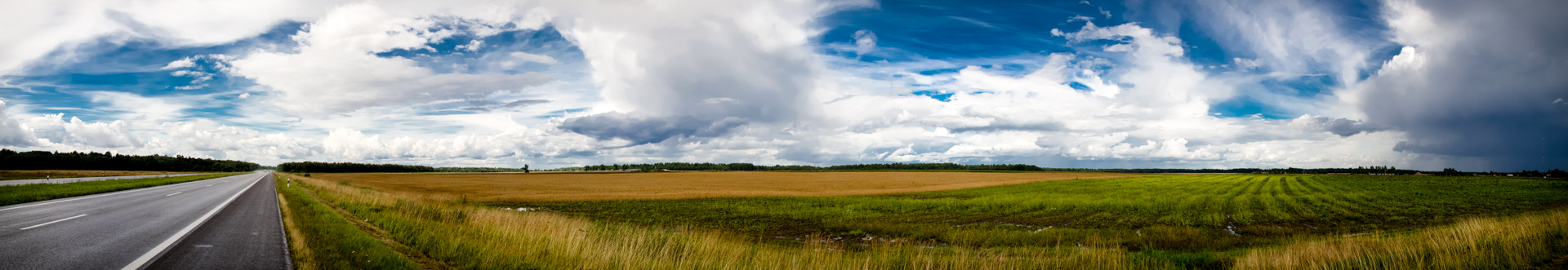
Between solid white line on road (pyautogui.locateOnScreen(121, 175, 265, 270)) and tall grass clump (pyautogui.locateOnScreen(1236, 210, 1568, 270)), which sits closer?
solid white line on road (pyautogui.locateOnScreen(121, 175, 265, 270))

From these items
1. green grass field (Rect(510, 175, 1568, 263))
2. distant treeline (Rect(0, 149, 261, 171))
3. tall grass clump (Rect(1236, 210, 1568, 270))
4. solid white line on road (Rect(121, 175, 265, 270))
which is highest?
distant treeline (Rect(0, 149, 261, 171))

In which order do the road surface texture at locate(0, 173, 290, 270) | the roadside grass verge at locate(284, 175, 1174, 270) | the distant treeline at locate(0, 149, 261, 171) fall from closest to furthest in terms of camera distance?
the road surface texture at locate(0, 173, 290, 270)
the roadside grass verge at locate(284, 175, 1174, 270)
the distant treeline at locate(0, 149, 261, 171)

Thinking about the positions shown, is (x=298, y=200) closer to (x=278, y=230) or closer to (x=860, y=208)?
(x=278, y=230)

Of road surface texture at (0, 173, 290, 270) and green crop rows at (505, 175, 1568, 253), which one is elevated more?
road surface texture at (0, 173, 290, 270)

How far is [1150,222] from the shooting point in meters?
22.6

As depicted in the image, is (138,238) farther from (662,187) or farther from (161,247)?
(662,187)

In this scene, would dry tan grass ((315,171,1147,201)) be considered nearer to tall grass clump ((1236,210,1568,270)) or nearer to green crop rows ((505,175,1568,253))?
green crop rows ((505,175,1568,253))

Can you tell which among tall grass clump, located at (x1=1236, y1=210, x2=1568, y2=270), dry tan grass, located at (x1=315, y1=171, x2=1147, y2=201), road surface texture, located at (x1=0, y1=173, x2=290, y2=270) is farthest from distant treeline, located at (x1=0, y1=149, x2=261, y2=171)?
tall grass clump, located at (x1=1236, y1=210, x2=1568, y2=270)

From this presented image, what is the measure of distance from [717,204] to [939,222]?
15047 mm

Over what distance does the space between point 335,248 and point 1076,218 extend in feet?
82.0

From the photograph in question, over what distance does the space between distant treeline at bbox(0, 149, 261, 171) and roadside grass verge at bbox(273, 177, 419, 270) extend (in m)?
131

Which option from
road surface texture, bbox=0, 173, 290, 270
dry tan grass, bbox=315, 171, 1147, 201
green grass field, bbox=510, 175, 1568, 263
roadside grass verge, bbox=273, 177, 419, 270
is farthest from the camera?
dry tan grass, bbox=315, 171, 1147, 201

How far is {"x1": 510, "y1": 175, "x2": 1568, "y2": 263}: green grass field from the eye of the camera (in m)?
18.2

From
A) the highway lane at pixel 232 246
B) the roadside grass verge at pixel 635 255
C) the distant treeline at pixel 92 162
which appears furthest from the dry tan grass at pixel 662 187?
the distant treeline at pixel 92 162
